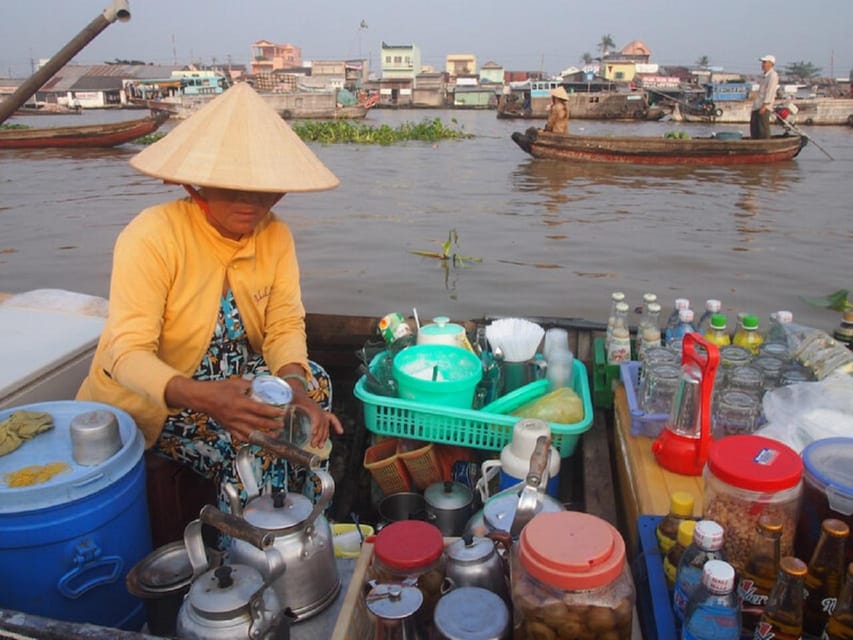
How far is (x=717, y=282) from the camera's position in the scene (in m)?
7.07

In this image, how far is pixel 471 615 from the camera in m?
1.21

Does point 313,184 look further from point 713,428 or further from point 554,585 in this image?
point 713,428

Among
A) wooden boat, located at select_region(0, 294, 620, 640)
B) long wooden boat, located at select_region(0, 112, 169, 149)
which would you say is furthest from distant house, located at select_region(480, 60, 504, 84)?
wooden boat, located at select_region(0, 294, 620, 640)

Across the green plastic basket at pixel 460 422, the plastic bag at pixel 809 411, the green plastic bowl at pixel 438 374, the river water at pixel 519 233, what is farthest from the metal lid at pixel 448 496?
the river water at pixel 519 233

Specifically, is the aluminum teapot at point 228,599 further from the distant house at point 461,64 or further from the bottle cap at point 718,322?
the distant house at point 461,64

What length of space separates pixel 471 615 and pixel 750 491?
0.61 m

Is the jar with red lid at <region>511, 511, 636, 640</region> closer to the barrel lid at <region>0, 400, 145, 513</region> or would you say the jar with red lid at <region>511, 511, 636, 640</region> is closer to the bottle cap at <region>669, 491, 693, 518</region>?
the bottle cap at <region>669, 491, 693, 518</region>

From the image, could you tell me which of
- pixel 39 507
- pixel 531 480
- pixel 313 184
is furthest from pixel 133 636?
pixel 313 184

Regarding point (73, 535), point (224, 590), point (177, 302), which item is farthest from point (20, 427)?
point (224, 590)

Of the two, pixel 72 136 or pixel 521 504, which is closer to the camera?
pixel 521 504

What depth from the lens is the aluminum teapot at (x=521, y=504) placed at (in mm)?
1419

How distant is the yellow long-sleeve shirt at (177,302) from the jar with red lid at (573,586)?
1.13m

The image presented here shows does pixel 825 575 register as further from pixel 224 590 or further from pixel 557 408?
pixel 557 408

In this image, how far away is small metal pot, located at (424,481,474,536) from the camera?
232 centimetres
